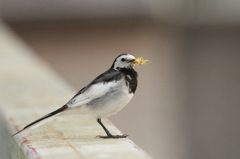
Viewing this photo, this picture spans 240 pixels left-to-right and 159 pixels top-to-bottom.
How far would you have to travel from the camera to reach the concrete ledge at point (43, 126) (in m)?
1.82

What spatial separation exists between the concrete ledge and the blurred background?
109 inches

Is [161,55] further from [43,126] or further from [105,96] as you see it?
[43,126]

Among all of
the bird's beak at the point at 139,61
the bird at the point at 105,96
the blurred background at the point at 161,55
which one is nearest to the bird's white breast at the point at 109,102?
the bird at the point at 105,96

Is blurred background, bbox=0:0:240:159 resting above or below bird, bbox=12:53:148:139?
above

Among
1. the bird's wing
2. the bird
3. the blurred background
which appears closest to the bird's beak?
the bird

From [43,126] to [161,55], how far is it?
526 cm

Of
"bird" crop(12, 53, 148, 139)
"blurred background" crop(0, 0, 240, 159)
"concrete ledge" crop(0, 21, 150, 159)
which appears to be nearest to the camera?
"concrete ledge" crop(0, 21, 150, 159)

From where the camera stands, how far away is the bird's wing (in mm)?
2523

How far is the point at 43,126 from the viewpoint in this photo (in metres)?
2.44

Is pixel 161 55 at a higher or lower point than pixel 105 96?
higher

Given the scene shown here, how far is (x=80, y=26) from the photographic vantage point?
23.6 ft

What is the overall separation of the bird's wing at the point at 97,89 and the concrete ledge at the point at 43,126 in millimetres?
120

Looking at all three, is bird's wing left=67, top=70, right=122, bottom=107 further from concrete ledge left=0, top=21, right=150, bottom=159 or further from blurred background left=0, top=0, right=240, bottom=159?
blurred background left=0, top=0, right=240, bottom=159

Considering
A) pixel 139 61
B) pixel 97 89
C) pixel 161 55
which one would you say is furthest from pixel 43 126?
pixel 161 55
